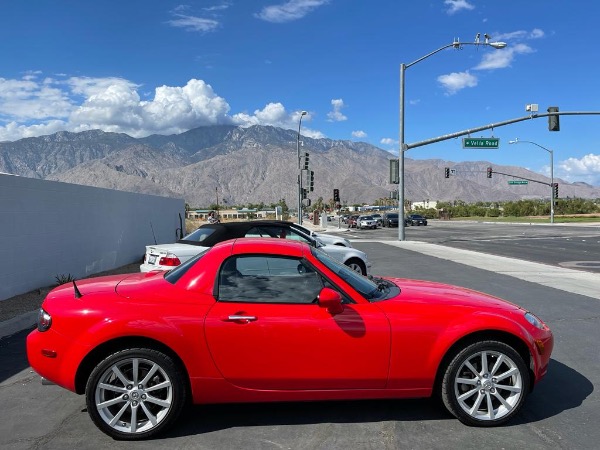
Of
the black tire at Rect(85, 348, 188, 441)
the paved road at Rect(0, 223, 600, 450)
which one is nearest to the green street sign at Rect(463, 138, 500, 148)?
the paved road at Rect(0, 223, 600, 450)

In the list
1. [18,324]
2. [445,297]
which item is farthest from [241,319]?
[18,324]

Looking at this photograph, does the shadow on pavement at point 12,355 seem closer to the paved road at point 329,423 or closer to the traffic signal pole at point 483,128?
the paved road at point 329,423

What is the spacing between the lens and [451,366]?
399 cm

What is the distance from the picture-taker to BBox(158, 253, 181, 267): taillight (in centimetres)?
872

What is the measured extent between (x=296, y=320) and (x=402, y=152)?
25.2 metres

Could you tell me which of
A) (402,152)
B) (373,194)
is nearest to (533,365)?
(402,152)

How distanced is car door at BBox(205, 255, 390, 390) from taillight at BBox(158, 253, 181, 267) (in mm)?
4979

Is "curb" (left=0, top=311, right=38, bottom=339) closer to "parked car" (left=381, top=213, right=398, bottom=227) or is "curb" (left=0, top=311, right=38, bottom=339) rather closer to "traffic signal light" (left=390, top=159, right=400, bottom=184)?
"traffic signal light" (left=390, top=159, right=400, bottom=184)

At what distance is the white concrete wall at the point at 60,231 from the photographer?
9.17m

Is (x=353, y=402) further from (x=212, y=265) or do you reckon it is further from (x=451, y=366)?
(x=212, y=265)

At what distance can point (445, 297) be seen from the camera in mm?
4348

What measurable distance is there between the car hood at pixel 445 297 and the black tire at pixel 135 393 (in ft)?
6.16

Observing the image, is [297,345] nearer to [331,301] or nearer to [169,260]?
[331,301]

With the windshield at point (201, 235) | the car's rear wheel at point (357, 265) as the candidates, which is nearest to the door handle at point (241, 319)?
the windshield at point (201, 235)
